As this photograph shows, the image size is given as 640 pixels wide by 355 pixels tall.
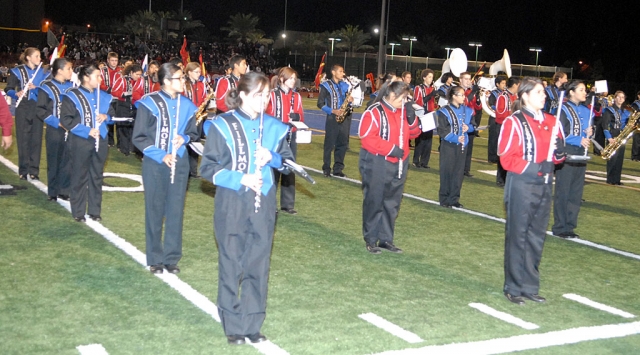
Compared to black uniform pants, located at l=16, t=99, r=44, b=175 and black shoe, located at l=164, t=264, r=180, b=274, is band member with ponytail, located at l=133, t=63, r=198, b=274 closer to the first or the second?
black shoe, located at l=164, t=264, r=180, b=274

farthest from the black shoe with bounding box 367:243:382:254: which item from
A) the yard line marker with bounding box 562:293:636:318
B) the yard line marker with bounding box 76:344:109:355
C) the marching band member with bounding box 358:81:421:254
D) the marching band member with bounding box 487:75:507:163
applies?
the marching band member with bounding box 487:75:507:163

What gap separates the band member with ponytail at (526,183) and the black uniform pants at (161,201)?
291cm

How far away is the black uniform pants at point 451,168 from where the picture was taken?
35.8 feet

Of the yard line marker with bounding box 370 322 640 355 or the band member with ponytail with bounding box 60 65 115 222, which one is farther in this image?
the band member with ponytail with bounding box 60 65 115 222

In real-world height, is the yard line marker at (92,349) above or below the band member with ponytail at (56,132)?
below

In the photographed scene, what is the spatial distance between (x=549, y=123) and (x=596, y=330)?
1840mm

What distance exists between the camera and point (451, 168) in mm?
10945

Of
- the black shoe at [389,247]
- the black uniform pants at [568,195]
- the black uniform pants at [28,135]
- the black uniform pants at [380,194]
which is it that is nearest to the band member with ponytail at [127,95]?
the black uniform pants at [28,135]

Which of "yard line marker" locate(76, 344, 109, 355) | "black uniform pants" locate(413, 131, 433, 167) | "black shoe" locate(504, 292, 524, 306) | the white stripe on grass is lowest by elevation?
"yard line marker" locate(76, 344, 109, 355)

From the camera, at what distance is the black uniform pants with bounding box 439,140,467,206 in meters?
10.9

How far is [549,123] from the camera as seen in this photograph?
6.54m

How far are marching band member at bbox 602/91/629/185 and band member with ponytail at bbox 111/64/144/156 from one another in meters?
8.95

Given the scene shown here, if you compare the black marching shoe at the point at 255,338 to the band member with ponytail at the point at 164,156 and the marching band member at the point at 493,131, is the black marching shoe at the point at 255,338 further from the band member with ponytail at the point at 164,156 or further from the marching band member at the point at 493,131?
the marching band member at the point at 493,131

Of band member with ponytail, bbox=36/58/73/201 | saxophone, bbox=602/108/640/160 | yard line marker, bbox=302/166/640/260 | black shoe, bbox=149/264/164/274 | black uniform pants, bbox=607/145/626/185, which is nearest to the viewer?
black shoe, bbox=149/264/164/274
